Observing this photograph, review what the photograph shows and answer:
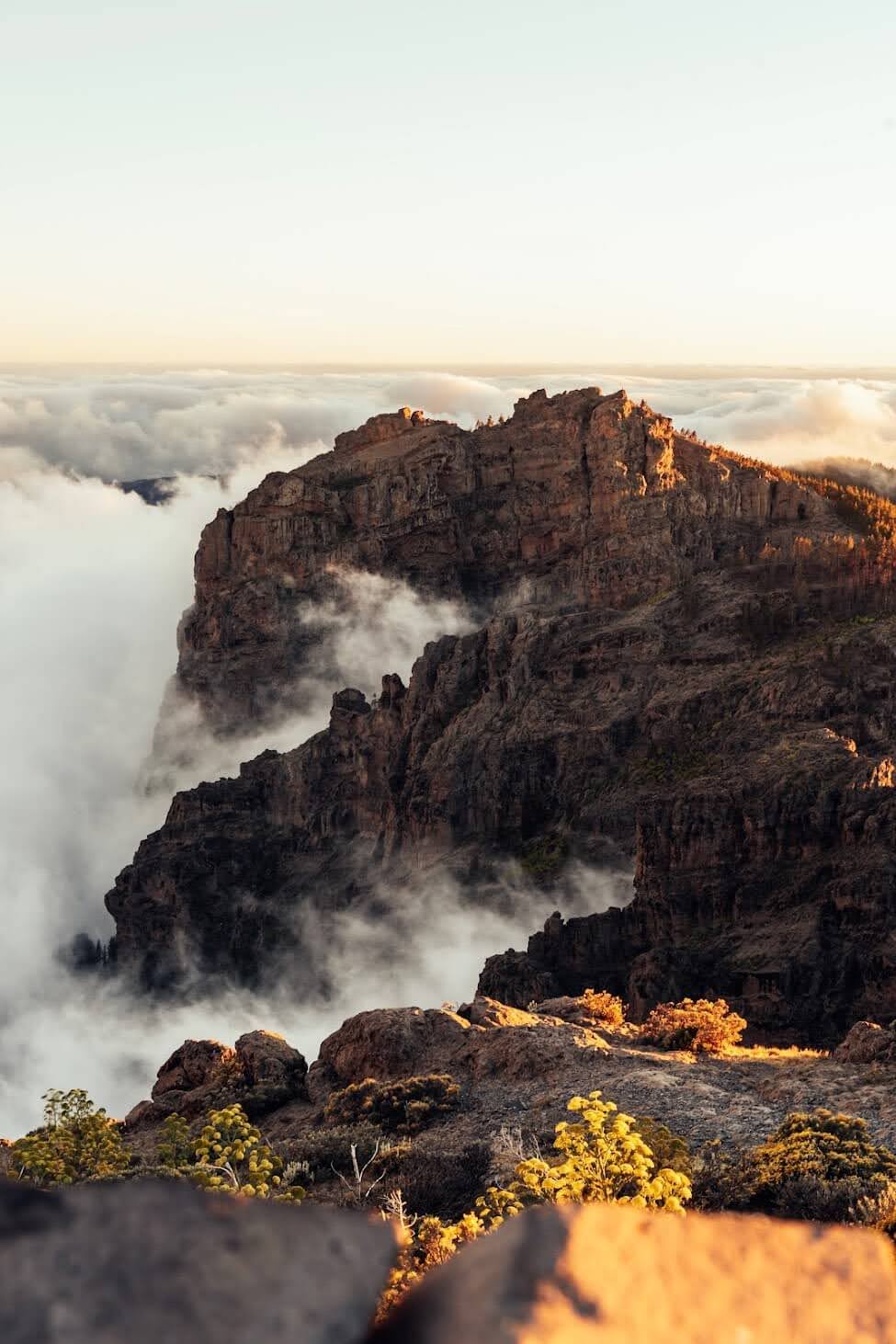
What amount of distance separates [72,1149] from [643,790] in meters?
104

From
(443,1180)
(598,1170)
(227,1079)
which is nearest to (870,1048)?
(443,1180)

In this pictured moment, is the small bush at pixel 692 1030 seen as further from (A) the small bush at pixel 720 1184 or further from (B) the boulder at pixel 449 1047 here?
(A) the small bush at pixel 720 1184

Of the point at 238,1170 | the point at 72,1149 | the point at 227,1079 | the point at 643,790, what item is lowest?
the point at 643,790

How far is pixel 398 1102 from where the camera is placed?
47406mm

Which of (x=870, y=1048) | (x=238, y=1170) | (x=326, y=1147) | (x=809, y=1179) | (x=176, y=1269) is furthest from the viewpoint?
(x=870, y=1048)

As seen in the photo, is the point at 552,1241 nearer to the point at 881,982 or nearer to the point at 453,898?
the point at 881,982

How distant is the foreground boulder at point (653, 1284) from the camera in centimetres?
560

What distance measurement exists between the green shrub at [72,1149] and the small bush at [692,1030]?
2614 cm

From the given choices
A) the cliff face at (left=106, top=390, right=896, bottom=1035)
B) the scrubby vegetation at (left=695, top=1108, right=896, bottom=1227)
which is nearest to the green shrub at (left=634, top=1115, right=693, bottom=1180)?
the scrubby vegetation at (left=695, top=1108, right=896, bottom=1227)

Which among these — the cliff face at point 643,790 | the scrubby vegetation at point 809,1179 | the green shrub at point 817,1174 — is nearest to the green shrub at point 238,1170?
the scrubby vegetation at point 809,1179

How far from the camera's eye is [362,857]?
16988 cm

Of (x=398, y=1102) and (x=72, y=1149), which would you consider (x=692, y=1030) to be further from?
(x=72, y=1149)

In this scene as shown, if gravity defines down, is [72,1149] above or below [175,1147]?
above

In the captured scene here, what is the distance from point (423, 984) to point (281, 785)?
46.6 m
